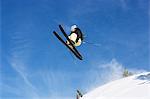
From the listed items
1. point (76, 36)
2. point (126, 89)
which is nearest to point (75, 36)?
point (76, 36)

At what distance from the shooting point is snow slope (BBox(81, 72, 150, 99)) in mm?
19773

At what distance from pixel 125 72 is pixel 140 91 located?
4195 centimetres

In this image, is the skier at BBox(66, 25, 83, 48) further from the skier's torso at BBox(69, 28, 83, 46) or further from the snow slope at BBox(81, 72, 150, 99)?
the snow slope at BBox(81, 72, 150, 99)

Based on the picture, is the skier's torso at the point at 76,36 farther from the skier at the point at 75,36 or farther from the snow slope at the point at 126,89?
the snow slope at the point at 126,89

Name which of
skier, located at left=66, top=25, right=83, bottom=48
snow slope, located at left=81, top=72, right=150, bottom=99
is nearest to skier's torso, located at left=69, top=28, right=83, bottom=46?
skier, located at left=66, top=25, right=83, bottom=48

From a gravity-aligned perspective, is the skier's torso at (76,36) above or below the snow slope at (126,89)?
above

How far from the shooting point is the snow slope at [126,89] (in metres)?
19.8

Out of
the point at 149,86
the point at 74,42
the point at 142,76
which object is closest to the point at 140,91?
the point at 149,86

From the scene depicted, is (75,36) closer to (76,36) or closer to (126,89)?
(76,36)

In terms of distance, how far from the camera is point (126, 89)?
2144 centimetres

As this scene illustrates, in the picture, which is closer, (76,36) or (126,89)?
(126,89)

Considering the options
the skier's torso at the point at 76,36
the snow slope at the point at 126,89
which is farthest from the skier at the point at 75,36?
the snow slope at the point at 126,89

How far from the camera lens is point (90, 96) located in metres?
23.1

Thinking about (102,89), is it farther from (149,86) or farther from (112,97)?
(149,86)
